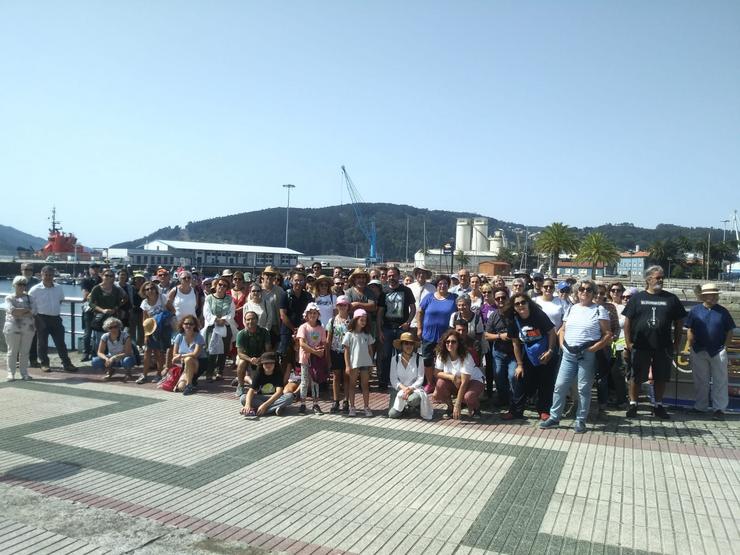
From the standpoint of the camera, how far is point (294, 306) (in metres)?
8.23

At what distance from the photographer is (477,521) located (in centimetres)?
417

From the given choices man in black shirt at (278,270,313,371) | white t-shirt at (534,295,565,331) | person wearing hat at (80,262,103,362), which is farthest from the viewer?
person wearing hat at (80,262,103,362)

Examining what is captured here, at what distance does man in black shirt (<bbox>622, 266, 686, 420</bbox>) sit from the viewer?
23.1ft

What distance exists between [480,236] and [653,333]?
6304 inches

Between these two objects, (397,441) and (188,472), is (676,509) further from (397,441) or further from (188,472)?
(188,472)

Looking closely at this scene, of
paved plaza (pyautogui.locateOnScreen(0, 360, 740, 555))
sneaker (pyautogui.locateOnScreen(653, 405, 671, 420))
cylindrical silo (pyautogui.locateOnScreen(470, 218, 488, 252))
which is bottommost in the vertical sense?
paved plaza (pyautogui.locateOnScreen(0, 360, 740, 555))

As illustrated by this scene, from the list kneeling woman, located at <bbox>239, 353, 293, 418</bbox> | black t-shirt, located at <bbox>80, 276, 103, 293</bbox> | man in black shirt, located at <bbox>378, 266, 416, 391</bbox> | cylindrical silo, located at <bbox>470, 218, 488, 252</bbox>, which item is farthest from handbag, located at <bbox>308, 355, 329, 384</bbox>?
cylindrical silo, located at <bbox>470, 218, 488, 252</bbox>

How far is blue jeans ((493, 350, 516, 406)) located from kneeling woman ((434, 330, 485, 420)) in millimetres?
332

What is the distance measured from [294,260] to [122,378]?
10232 centimetres

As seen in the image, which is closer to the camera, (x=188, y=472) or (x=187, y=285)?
(x=188, y=472)

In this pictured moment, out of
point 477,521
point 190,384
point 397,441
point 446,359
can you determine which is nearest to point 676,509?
point 477,521

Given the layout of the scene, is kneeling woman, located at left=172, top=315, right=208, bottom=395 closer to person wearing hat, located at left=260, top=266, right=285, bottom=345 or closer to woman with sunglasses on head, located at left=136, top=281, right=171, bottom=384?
woman with sunglasses on head, located at left=136, top=281, right=171, bottom=384

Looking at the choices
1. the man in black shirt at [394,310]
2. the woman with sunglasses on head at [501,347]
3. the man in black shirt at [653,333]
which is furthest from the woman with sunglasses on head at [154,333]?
the man in black shirt at [653,333]

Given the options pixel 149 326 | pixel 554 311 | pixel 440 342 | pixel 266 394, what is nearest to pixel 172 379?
pixel 149 326
